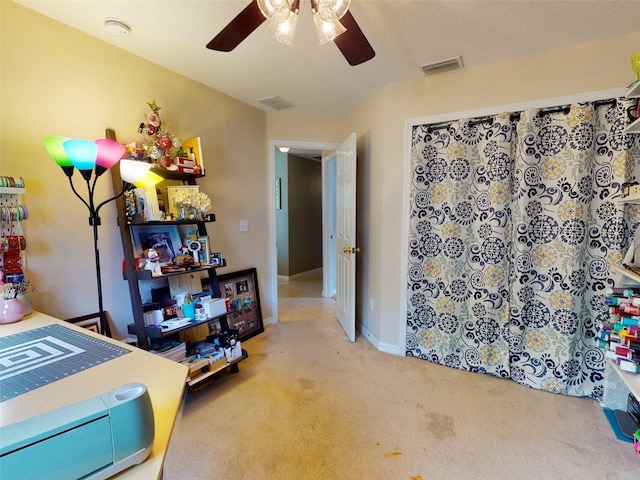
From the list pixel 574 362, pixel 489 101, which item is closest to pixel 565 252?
pixel 574 362

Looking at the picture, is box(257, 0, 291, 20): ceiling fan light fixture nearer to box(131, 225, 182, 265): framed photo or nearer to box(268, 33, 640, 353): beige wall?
box(131, 225, 182, 265): framed photo

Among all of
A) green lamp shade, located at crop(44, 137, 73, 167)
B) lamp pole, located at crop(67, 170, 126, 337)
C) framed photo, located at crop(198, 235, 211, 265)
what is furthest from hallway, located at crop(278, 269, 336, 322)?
green lamp shade, located at crop(44, 137, 73, 167)

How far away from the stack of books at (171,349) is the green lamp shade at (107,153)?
3.81 ft

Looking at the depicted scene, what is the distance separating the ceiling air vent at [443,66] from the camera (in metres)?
2.20

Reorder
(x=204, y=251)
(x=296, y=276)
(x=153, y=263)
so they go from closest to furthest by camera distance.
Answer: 1. (x=153, y=263)
2. (x=204, y=251)
3. (x=296, y=276)


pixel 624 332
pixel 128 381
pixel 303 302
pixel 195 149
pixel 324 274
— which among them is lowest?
pixel 303 302

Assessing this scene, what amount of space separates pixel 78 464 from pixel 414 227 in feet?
7.92

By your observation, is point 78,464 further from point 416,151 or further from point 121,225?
point 416,151

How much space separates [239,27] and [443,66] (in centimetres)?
162

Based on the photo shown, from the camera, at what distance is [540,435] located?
5.74ft

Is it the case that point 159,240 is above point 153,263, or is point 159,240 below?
above

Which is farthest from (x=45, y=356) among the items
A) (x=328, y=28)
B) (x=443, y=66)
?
(x=443, y=66)

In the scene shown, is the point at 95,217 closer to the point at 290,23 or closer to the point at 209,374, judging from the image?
the point at 209,374

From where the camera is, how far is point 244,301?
10.1ft
